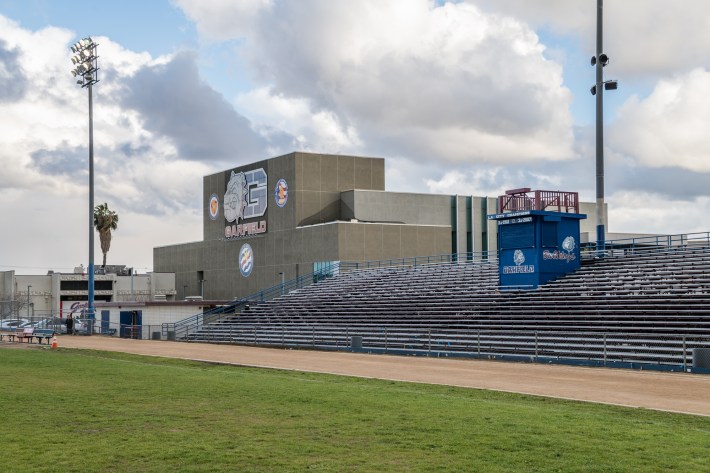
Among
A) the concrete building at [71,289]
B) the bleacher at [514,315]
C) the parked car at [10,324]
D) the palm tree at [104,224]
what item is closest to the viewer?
the bleacher at [514,315]

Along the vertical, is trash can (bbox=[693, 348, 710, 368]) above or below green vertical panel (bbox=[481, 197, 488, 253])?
below

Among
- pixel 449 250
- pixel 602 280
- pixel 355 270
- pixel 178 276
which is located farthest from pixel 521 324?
pixel 178 276

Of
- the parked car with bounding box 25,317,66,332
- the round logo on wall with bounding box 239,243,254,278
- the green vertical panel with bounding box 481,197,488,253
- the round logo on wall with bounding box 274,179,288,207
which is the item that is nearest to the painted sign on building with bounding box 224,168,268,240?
the round logo on wall with bounding box 239,243,254,278

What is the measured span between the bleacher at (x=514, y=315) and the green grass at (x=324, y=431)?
12.9 metres

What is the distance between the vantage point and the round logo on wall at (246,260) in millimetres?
75875

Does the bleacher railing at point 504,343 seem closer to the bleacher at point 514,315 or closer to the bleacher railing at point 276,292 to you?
the bleacher at point 514,315

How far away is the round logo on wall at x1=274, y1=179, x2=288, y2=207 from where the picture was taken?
7094cm

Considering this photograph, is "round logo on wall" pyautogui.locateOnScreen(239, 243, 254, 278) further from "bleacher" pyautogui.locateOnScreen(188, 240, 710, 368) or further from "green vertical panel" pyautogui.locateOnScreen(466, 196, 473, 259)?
"green vertical panel" pyautogui.locateOnScreen(466, 196, 473, 259)

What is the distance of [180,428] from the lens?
13859 mm

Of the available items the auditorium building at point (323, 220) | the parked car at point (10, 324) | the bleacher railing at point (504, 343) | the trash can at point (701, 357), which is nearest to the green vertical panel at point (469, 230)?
the auditorium building at point (323, 220)

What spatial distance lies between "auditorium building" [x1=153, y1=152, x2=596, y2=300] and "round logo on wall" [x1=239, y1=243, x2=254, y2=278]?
3.5 inches

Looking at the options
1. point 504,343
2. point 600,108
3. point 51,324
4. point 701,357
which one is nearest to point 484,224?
point 600,108

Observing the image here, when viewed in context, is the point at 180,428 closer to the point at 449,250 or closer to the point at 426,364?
the point at 426,364

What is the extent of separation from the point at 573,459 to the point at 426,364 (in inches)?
837
